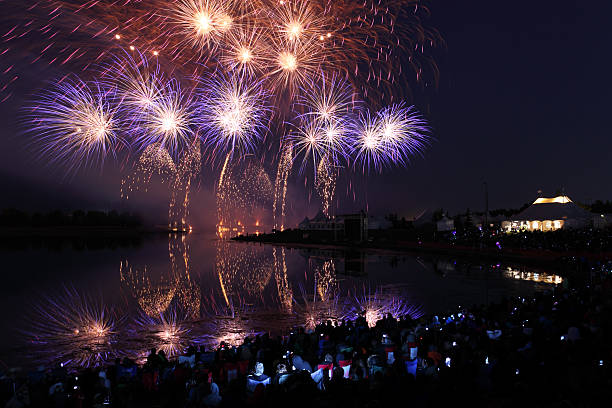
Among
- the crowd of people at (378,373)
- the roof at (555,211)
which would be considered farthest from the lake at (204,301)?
the roof at (555,211)

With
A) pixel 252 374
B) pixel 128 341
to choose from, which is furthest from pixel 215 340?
pixel 252 374

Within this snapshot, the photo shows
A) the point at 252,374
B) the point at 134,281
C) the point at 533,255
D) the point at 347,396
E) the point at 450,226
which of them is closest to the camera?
the point at 347,396

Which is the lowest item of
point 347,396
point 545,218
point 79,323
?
point 79,323

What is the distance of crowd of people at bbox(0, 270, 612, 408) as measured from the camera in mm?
5453

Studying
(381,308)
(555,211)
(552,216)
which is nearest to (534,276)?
(381,308)

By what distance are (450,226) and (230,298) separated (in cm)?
5324

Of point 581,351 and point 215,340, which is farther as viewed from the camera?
point 215,340

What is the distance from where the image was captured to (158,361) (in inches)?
306

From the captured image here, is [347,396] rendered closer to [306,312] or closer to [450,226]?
[306,312]

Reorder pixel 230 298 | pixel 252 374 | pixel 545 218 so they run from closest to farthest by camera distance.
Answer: pixel 252 374 → pixel 230 298 → pixel 545 218

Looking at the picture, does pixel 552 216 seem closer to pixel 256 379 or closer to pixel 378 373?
pixel 378 373

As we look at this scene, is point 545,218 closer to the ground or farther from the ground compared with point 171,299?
farther from the ground

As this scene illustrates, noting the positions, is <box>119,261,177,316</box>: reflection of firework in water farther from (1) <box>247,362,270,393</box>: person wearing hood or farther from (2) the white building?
(2) the white building

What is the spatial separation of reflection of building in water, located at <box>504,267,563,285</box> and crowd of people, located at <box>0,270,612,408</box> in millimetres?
13470
